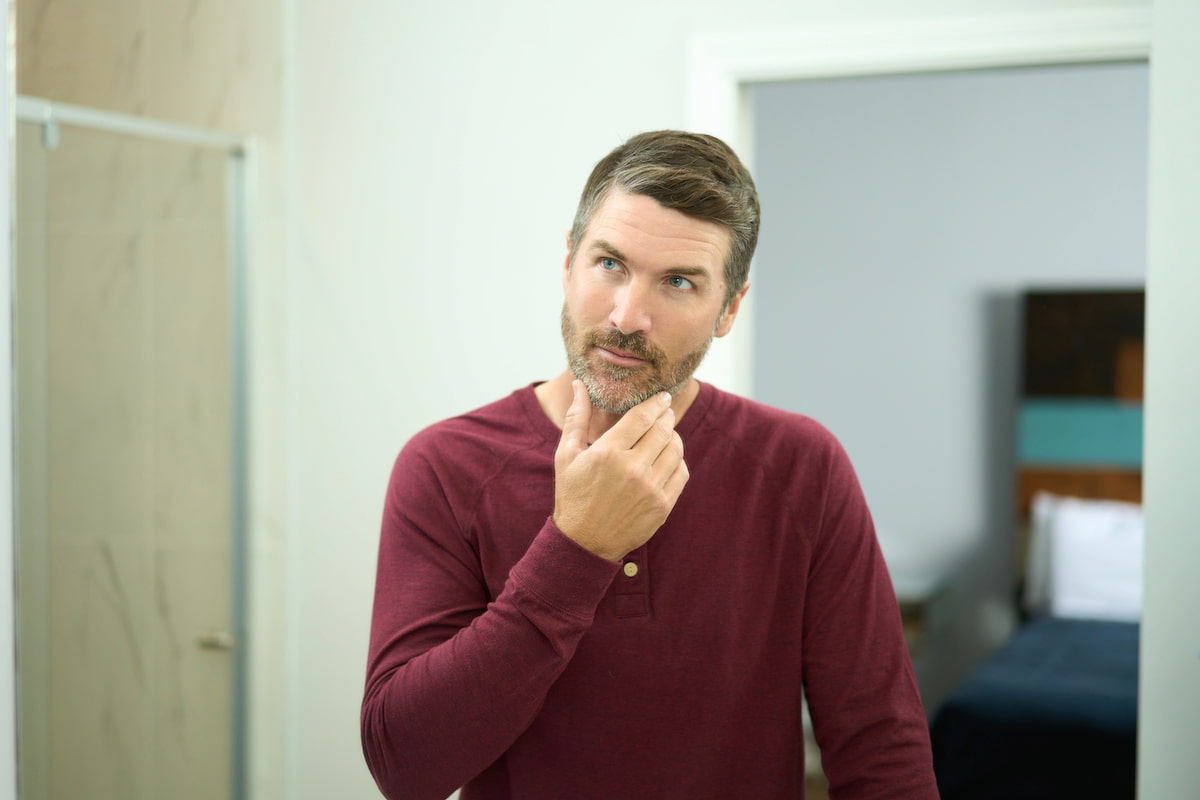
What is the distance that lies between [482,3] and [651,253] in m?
1.05

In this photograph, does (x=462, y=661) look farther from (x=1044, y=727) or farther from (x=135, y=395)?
(x=1044, y=727)

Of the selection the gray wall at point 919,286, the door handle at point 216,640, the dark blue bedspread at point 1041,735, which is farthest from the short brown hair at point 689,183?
the gray wall at point 919,286

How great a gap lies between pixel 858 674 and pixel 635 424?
1.12 ft

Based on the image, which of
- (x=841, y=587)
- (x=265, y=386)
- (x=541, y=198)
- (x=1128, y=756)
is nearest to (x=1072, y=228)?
(x=1128, y=756)

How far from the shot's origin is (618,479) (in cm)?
94

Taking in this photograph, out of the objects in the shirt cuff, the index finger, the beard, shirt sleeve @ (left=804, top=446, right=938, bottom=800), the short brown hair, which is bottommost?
shirt sleeve @ (left=804, top=446, right=938, bottom=800)

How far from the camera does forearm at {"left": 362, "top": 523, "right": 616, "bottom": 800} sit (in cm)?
91

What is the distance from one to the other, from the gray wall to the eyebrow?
3.36 meters

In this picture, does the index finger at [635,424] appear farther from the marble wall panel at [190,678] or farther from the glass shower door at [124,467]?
the marble wall panel at [190,678]

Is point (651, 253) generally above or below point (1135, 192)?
below

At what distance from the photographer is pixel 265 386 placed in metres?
2.01

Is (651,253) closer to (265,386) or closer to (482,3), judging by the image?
(482,3)

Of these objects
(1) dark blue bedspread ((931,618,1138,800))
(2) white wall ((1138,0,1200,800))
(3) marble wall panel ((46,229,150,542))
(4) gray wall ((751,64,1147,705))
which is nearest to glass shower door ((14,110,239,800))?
(3) marble wall panel ((46,229,150,542))

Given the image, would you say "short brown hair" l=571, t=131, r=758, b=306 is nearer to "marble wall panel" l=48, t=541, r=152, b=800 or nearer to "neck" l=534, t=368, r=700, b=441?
"neck" l=534, t=368, r=700, b=441
